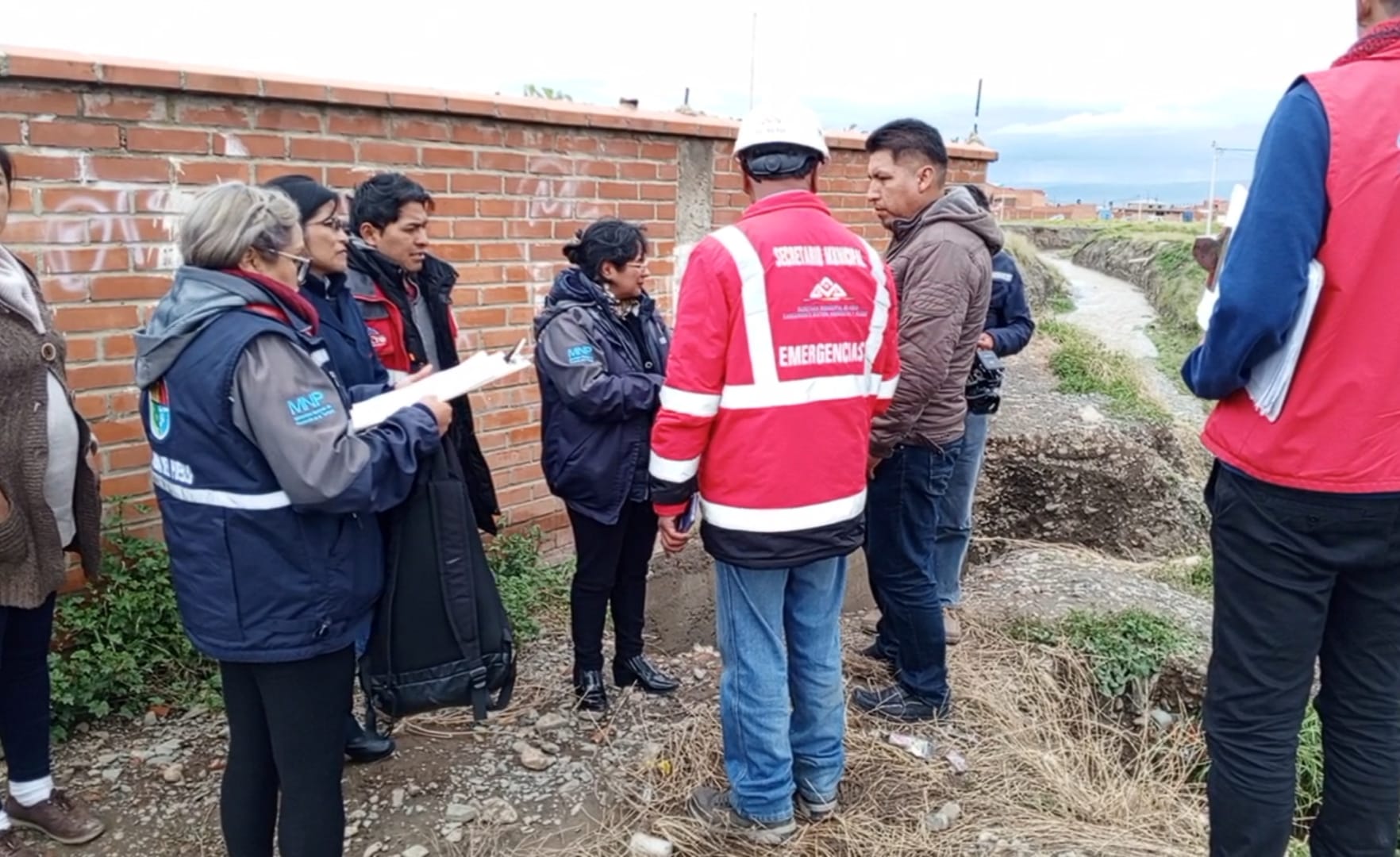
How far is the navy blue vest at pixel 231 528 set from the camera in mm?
1993

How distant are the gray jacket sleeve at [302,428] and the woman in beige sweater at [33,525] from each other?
2.99ft

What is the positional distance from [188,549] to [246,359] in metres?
0.46

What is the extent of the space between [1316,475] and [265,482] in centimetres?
224

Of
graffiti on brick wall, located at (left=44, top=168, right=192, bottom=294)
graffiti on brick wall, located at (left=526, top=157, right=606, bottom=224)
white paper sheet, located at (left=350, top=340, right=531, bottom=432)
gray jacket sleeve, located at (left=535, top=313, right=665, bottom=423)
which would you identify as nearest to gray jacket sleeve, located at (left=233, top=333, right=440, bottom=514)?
white paper sheet, located at (left=350, top=340, right=531, bottom=432)

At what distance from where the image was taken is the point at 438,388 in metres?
2.43

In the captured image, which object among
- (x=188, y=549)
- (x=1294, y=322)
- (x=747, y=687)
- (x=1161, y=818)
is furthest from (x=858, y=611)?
(x=188, y=549)

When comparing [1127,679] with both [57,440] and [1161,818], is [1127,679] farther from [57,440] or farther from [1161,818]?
[57,440]

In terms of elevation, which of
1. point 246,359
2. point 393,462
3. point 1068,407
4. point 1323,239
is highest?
point 1323,239

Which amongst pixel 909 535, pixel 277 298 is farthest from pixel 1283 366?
pixel 277 298

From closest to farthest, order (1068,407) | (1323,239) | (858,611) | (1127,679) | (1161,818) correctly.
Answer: (1323,239) → (1161,818) → (1127,679) → (858,611) → (1068,407)

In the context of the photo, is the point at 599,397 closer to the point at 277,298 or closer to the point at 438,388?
the point at 438,388

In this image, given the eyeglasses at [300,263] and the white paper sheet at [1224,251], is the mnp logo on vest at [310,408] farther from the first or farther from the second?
the white paper sheet at [1224,251]

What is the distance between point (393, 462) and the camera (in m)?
2.21

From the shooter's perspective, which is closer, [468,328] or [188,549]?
[188,549]
